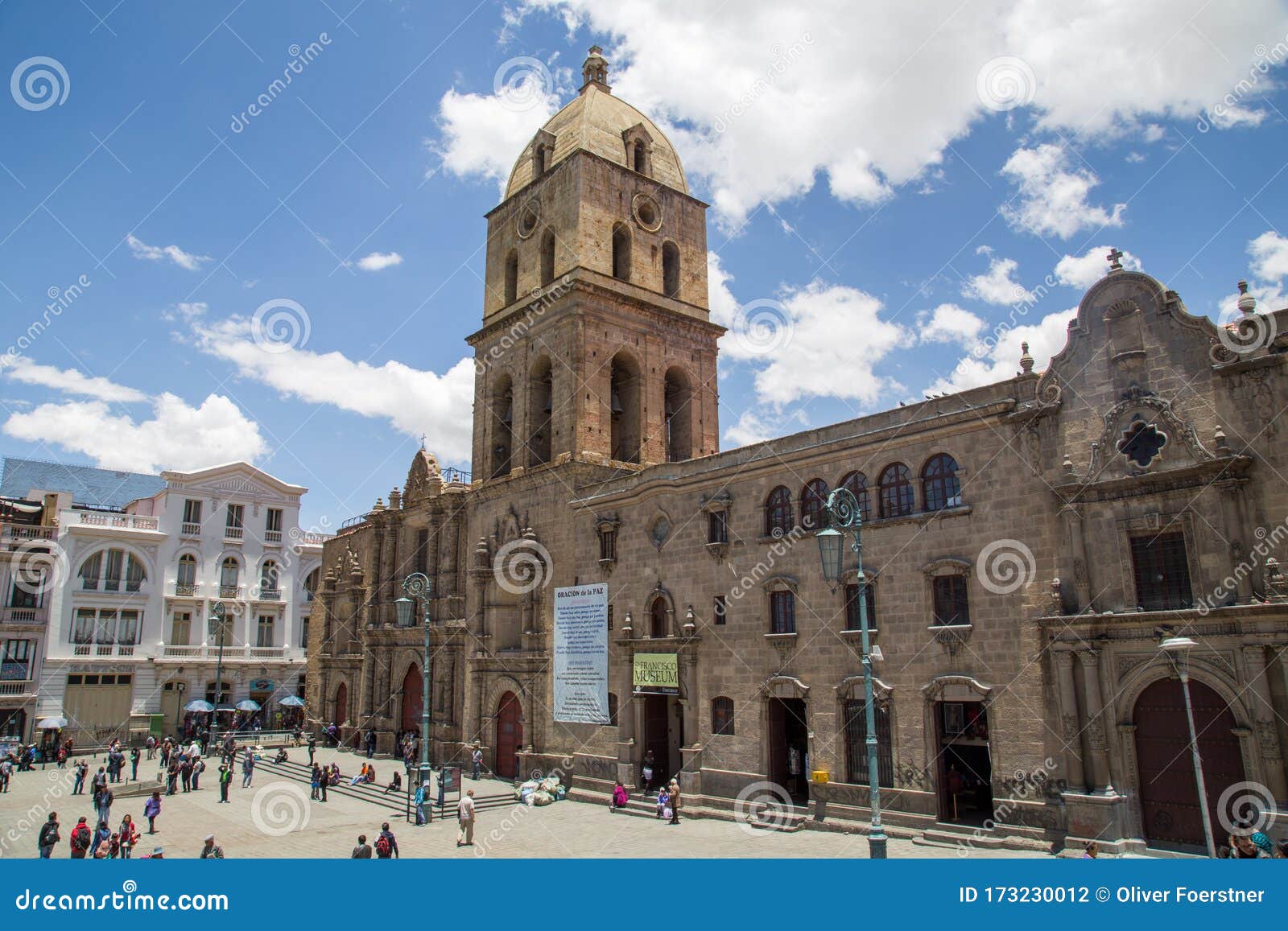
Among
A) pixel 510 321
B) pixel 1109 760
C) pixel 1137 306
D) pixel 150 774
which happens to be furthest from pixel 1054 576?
pixel 150 774

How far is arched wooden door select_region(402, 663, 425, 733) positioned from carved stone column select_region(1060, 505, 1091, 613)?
3144 centimetres

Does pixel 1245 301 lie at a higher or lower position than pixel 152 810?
higher

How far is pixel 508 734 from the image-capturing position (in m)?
36.1

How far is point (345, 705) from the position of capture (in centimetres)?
4950

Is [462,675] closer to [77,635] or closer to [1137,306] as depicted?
[77,635]

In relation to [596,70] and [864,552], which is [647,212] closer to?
[596,70]

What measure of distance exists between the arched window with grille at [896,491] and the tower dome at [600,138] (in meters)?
21.6

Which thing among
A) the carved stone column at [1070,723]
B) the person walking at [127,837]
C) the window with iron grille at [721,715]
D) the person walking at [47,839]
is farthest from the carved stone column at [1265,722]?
the person walking at [47,839]

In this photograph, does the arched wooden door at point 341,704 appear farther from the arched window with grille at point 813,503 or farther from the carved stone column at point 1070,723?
the carved stone column at point 1070,723

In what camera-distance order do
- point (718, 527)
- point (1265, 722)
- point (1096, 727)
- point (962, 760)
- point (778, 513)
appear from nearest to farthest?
point (1265, 722) → point (1096, 727) → point (962, 760) → point (778, 513) → point (718, 527)

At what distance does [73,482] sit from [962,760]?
→ 61.9 metres

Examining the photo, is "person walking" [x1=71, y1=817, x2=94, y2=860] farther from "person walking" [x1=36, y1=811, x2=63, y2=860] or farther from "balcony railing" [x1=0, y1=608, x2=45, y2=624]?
"balcony railing" [x1=0, y1=608, x2=45, y2=624]

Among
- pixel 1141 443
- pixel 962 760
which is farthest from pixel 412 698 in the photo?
pixel 1141 443

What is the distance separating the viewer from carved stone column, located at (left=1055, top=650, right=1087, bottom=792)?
19.7 meters
